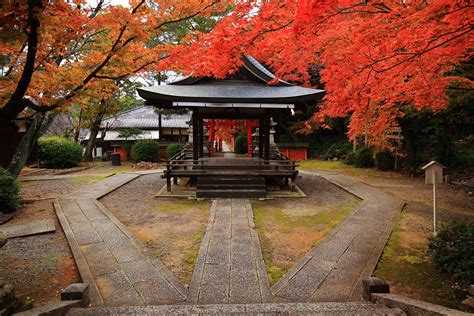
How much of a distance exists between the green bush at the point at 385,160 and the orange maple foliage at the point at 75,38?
14250 millimetres

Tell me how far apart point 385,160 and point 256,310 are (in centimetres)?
1698

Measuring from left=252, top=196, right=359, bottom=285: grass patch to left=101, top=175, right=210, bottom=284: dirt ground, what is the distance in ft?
4.48

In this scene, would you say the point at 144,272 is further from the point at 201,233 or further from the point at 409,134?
the point at 409,134

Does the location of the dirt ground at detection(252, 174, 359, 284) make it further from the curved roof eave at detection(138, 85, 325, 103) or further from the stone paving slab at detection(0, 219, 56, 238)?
the stone paving slab at detection(0, 219, 56, 238)

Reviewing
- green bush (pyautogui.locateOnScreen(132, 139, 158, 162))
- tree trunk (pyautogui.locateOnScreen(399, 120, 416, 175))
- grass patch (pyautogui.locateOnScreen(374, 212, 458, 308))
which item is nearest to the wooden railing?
grass patch (pyautogui.locateOnScreen(374, 212, 458, 308))

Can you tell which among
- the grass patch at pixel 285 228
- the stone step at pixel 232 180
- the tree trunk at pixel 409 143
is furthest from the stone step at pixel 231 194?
the tree trunk at pixel 409 143

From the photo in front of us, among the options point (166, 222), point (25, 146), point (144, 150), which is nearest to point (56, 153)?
point (144, 150)

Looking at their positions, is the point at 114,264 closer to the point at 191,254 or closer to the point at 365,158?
the point at 191,254

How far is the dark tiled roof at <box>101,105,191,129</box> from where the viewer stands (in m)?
28.5

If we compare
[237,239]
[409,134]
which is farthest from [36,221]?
[409,134]

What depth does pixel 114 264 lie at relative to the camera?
4.76m

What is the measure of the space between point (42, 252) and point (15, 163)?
19.4 feet

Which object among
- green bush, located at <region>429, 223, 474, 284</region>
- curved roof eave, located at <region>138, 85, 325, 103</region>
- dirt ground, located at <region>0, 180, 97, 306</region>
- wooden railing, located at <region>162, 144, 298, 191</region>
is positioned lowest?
dirt ground, located at <region>0, 180, 97, 306</region>

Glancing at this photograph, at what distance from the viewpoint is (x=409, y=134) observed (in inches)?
631
